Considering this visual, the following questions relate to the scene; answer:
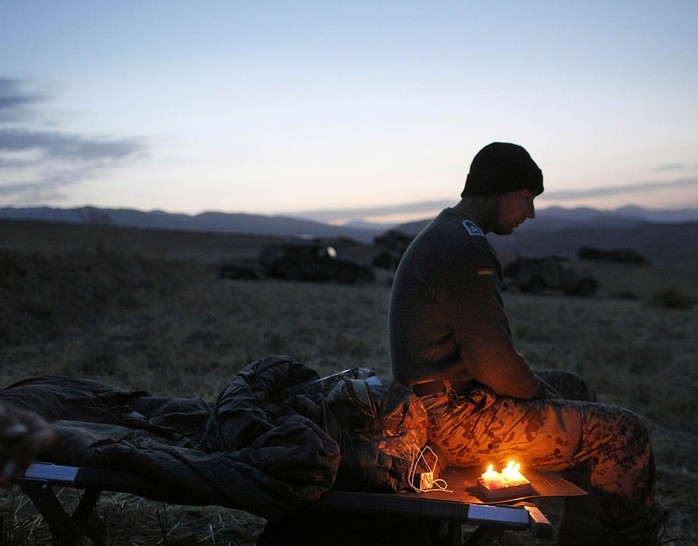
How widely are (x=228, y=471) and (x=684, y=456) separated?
4752 mm

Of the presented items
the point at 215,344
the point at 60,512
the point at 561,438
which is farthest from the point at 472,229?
the point at 215,344

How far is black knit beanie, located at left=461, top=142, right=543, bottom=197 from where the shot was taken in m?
3.41

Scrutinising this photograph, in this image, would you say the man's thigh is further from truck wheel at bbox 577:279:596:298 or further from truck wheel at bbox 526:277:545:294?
truck wheel at bbox 577:279:596:298

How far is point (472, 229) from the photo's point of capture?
10.9ft

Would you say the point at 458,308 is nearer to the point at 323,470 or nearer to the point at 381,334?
the point at 323,470

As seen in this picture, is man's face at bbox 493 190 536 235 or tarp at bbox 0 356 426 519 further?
man's face at bbox 493 190 536 235

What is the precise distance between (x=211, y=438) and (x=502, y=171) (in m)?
1.78

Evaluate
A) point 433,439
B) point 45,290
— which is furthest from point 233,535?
point 45,290

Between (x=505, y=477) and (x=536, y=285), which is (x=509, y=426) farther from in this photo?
(x=536, y=285)

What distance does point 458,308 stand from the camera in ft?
10.7

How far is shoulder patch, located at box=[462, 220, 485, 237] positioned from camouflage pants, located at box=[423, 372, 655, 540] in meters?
0.71

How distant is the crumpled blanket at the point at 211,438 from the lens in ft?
9.01

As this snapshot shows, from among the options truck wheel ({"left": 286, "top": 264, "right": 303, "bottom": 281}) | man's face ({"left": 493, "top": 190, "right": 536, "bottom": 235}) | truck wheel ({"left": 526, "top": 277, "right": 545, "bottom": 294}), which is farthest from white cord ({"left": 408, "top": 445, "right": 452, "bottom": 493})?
truck wheel ({"left": 526, "top": 277, "right": 545, "bottom": 294})

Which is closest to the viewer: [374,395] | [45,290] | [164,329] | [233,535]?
[374,395]
